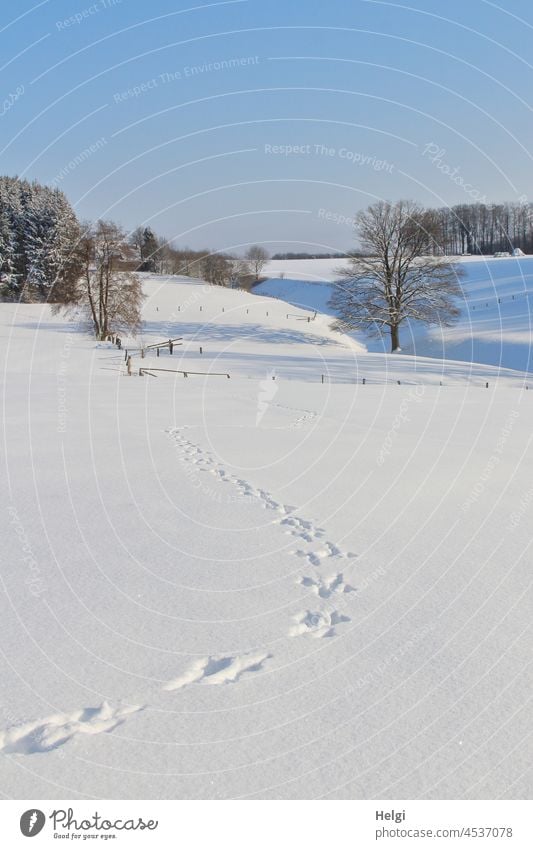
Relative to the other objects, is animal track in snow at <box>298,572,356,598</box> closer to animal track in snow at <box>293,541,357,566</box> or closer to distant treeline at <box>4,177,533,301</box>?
animal track in snow at <box>293,541,357,566</box>

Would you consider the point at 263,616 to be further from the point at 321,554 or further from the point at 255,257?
the point at 255,257

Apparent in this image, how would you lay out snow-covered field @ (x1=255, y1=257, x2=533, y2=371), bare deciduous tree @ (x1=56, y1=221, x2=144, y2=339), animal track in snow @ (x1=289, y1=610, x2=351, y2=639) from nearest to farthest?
1. animal track in snow @ (x1=289, y1=610, x2=351, y2=639)
2. bare deciduous tree @ (x1=56, y1=221, x2=144, y2=339)
3. snow-covered field @ (x1=255, y1=257, x2=533, y2=371)

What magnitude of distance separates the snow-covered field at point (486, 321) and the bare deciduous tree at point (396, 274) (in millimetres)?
2940

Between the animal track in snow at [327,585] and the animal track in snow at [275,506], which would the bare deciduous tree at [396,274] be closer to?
the animal track in snow at [275,506]

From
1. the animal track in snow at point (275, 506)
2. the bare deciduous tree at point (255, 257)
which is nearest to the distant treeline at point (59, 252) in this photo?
the bare deciduous tree at point (255, 257)

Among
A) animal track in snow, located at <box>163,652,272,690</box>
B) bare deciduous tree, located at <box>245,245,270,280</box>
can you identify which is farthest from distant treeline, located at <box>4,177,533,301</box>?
animal track in snow, located at <box>163,652,272,690</box>

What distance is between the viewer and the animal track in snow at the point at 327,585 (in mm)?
5629

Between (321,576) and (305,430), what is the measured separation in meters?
8.34

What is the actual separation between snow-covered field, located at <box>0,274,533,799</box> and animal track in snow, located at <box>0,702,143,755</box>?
0.04ft

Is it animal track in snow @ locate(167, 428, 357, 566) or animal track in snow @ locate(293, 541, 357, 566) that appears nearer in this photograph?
animal track in snow @ locate(293, 541, 357, 566)

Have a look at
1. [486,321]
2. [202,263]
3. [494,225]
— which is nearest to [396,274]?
[486,321]

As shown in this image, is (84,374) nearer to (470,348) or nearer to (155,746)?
(155,746)

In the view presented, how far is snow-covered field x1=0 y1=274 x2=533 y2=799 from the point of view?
3.43 metres

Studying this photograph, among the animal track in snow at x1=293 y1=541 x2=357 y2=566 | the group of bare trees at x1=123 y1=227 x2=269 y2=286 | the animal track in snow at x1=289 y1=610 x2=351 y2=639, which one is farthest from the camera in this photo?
the group of bare trees at x1=123 y1=227 x2=269 y2=286
